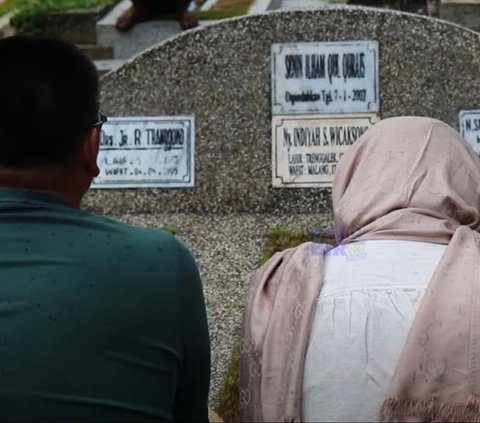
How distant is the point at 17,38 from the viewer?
6.48 feet

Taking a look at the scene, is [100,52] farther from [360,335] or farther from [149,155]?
[360,335]

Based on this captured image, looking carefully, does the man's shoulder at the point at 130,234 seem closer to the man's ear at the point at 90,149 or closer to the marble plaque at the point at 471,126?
the man's ear at the point at 90,149

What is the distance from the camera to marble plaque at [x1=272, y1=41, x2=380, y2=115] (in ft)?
17.1

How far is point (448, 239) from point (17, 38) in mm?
1073

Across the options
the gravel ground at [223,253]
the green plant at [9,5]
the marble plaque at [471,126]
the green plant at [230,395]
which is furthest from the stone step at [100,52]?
the green plant at [230,395]

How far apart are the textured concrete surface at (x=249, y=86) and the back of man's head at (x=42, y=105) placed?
11.2 feet

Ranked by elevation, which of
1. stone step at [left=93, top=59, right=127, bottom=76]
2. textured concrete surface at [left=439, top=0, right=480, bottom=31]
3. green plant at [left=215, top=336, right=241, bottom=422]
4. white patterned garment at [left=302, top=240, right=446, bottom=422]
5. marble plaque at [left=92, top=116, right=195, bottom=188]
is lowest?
green plant at [left=215, top=336, right=241, bottom=422]

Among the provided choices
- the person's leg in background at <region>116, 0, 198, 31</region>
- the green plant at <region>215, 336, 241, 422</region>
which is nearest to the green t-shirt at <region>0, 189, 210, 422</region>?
the green plant at <region>215, 336, 241, 422</region>

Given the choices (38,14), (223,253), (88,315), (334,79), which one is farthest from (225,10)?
(88,315)

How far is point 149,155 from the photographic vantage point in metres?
5.32

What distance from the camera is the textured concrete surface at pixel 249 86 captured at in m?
5.21

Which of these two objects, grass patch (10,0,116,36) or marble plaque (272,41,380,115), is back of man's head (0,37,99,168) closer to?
marble plaque (272,41,380,115)

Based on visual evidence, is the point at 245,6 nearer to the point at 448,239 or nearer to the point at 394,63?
the point at 394,63

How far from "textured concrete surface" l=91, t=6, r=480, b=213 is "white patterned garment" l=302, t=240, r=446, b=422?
3126 millimetres
